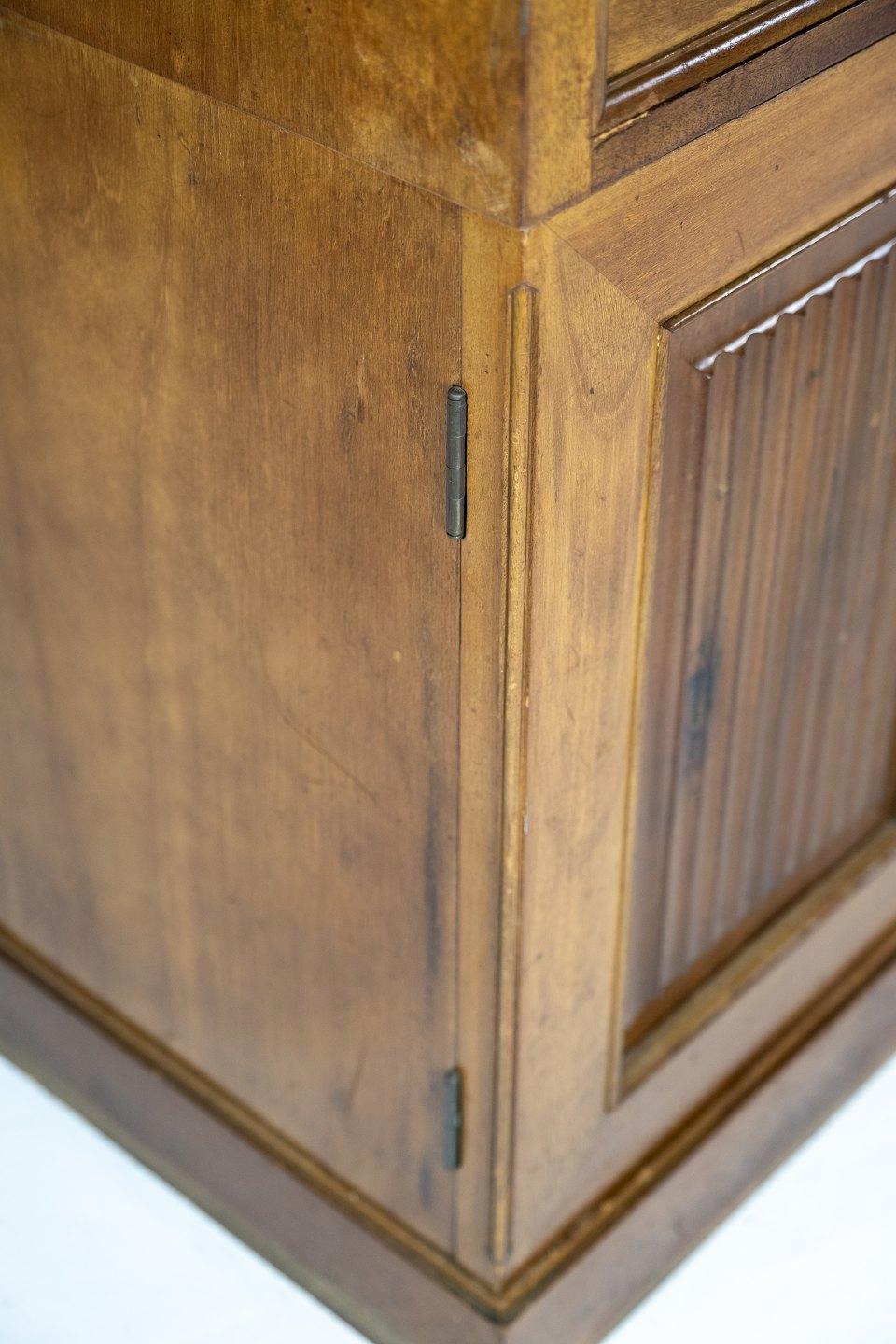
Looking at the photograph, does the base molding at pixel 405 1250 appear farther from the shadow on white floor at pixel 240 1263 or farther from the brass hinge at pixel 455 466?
the brass hinge at pixel 455 466

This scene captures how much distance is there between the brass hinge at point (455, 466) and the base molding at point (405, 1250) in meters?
0.64

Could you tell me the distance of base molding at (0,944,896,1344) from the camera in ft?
4.51

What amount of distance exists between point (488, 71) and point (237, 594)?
42 centimetres

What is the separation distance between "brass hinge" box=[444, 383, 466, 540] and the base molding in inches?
25.1

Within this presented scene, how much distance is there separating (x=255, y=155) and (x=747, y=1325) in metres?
1.03

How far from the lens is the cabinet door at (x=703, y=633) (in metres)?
1.00

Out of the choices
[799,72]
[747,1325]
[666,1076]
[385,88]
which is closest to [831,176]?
[799,72]

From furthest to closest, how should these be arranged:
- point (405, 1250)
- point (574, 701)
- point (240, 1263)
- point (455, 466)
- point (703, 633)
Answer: point (240, 1263) → point (405, 1250) → point (703, 633) → point (574, 701) → point (455, 466)

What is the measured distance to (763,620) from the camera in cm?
126

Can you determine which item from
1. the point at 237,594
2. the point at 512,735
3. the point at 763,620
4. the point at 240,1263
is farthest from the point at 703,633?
the point at 240,1263

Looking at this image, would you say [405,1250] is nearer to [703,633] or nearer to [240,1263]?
[240,1263]

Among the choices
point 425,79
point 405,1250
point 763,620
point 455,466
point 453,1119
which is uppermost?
point 425,79

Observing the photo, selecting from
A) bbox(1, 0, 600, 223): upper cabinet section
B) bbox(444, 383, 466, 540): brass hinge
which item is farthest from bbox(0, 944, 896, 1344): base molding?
bbox(1, 0, 600, 223): upper cabinet section

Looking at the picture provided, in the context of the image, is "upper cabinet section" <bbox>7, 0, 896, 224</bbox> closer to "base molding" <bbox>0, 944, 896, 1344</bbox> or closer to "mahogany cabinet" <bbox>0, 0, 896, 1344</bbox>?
"mahogany cabinet" <bbox>0, 0, 896, 1344</bbox>
